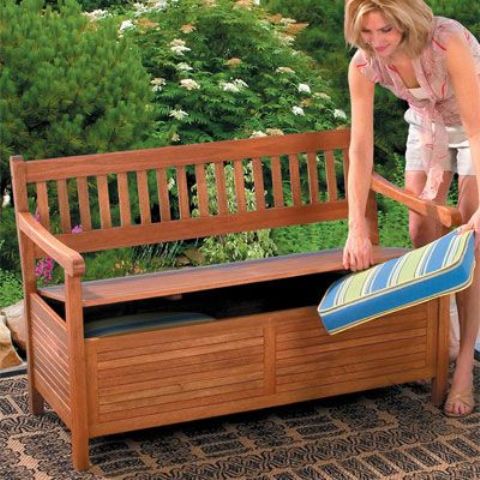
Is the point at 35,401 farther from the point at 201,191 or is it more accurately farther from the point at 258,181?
the point at 258,181

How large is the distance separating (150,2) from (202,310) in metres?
2.55

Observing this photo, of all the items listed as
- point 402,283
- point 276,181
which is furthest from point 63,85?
point 402,283

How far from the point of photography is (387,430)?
4621 mm

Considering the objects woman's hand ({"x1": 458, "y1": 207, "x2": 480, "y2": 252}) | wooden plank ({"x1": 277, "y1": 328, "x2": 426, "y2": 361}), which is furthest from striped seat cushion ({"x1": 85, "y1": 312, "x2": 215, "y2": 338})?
woman's hand ({"x1": 458, "y1": 207, "x2": 480, "y2": 252})

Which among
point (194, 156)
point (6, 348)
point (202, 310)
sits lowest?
point (6, 348)

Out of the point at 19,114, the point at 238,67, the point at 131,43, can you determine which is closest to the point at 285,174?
the point at 238,67

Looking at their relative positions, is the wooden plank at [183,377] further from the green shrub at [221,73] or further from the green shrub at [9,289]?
the green shrub at [221,73]

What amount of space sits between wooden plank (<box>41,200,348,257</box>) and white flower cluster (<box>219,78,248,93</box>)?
5.93 ft

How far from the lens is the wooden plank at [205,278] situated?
4336 millimetres

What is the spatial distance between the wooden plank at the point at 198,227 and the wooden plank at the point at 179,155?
0.22 metres

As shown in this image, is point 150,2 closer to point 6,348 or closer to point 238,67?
point 238,67

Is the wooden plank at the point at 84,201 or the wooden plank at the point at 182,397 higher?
the wooden plank at the point at 84,201

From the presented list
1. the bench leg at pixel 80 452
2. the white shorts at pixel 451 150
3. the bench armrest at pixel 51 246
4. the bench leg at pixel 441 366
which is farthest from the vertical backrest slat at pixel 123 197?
the bench leg at pixel 441 366

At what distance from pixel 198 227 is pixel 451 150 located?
99 centimetres
